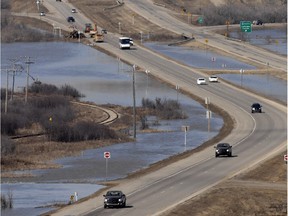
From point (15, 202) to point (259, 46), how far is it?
12870 centimetres

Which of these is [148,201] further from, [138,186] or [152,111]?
[152,111]

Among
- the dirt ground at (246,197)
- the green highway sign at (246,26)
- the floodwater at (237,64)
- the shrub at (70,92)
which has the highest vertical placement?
the green highway sign at (246,26)

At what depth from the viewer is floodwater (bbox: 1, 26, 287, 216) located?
232 feet

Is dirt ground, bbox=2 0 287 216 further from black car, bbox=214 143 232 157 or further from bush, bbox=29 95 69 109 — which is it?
bush, bbox=29 95 69 109

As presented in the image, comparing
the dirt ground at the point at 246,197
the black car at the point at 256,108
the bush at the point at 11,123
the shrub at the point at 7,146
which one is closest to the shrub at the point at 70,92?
the bush at the point at 11,123

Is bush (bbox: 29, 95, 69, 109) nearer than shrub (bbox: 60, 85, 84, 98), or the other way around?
bush (bbox: 29, 95, 69, 109)

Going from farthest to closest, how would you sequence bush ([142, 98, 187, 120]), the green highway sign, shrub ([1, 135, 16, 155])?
the green highway sign < bush ([142, 98, 187, 120]) < shrub ([1, 135, 16, 155])

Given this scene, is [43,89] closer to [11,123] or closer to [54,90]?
[54,90]

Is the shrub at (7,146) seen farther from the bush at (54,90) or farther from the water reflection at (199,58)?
the water reflection at (199,58)

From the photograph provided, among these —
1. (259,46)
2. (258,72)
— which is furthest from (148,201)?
(259,46)

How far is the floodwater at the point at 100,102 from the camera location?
70562 mm

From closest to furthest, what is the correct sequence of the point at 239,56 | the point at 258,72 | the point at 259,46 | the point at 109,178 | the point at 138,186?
the point at 138,186
the point at 109,178
the point at 258,72
the point at 239,56
the point at 259,46

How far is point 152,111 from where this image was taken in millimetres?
116312

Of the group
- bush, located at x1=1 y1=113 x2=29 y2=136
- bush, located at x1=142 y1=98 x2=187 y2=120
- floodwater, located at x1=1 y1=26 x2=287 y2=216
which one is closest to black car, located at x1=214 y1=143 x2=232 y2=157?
floodwater, located at x1=1 y1=26 x2=287 y2=216
